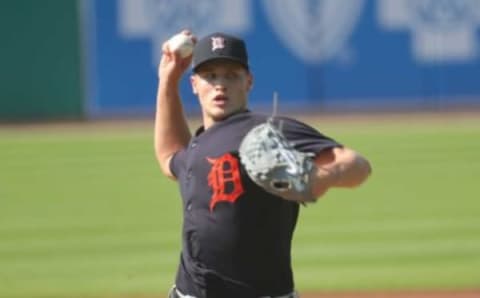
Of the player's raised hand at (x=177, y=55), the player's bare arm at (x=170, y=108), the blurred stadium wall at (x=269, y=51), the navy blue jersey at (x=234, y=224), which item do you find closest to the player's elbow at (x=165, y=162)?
the player's bare arm at (x=170, y=108)

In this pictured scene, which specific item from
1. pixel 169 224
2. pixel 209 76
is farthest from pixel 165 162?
pixel 169 224

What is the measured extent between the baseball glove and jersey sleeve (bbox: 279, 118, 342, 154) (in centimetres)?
17

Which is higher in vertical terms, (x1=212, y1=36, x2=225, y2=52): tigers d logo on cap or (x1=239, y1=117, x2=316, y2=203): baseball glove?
(x1=212, y1=36, x2=225, y2=52): tigers d logo on cap

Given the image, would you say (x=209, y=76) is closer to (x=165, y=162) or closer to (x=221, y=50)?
(x=221, y=50)

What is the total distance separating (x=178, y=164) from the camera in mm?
4688

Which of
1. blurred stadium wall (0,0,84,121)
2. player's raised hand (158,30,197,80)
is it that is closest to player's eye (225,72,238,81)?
player's raised hand (158,30,197,80)

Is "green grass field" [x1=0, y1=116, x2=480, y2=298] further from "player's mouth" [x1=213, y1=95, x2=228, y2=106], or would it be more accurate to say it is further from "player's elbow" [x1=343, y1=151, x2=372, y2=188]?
"player's elbow" [x1=343, y1=151, x2=372, y2=188]

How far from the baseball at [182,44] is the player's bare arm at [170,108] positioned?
29 millimetres

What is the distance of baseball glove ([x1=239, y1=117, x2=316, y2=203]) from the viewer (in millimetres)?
3848

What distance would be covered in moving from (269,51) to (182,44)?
20.9m

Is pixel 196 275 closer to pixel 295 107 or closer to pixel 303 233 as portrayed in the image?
pixel 303 233

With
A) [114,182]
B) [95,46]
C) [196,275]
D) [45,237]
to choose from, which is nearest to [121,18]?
[95,46]

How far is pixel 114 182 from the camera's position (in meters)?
15.5

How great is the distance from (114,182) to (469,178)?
4.15m
